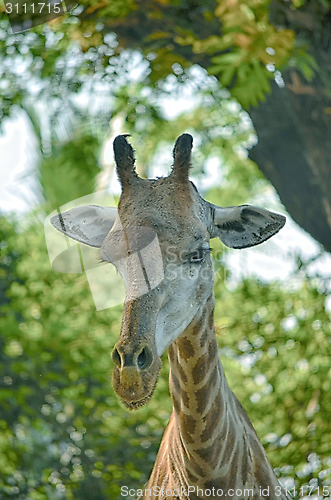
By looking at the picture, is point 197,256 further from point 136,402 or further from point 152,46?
point 152,46

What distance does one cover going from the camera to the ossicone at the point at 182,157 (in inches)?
99.7

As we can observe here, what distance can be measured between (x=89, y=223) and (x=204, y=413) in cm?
91

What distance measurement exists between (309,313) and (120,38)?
8.91 ft

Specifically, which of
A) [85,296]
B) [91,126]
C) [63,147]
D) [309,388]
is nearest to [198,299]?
[63,147]

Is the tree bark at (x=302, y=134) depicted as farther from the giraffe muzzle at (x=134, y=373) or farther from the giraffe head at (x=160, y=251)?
the giraffe muzzle at (x=134, y=373)

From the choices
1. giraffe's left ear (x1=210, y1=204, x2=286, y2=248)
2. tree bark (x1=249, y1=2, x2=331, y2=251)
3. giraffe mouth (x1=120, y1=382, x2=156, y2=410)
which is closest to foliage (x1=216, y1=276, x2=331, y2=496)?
tree bark (x1=249, y1=2, x2=331, y2=251)

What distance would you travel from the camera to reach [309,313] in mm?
5945

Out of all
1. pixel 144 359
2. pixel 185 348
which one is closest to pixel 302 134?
pixel 185 348

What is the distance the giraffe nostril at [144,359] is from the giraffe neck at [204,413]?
467mm

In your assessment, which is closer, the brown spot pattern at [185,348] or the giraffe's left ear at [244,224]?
the brown spot pattern at [185,348]

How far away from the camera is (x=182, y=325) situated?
7.60ft

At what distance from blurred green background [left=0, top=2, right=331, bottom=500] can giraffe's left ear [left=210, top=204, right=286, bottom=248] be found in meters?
2.46

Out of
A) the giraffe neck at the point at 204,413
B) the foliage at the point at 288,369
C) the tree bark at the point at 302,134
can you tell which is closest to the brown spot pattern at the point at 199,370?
the giraffe neck at the point at 204,413

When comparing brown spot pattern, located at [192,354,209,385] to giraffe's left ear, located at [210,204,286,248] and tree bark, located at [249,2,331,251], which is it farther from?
tree bark, located at [249,2,331,251]
